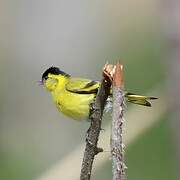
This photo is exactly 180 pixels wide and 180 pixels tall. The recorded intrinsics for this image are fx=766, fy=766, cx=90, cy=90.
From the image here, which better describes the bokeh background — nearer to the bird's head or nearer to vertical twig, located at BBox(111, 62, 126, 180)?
the bird's head

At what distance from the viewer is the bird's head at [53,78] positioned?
345 cm

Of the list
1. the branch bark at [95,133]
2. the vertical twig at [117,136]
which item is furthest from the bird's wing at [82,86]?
the vertical twig at [117,136]

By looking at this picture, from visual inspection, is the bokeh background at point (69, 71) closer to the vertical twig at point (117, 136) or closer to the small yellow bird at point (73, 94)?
the small yellow bird at point (73, 94)

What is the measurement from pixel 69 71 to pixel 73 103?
3.38 m

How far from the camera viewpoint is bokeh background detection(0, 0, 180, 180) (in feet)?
16.3

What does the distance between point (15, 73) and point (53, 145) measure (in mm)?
779

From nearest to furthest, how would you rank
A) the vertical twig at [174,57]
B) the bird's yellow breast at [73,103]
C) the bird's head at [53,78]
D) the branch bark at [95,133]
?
1. the branch bark at [95,133]
2. the vertical twig at [174,57]
3. the bird's yellow breast at [73,103]
4. the bird's head at [53,78]

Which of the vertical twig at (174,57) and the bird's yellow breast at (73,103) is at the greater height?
the vertical twig at (174,57)

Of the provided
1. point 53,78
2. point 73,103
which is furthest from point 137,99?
point 53,78

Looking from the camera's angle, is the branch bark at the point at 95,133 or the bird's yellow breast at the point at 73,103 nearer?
the branch bark at the point at 95,133

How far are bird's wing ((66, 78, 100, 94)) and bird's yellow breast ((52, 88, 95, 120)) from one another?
0.9 inches

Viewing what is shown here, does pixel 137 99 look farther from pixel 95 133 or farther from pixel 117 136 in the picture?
pixel 117 136

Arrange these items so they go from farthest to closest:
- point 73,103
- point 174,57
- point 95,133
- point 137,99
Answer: point 73,103, point 137,99, point 174,57, point 95,133

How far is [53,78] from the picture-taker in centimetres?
354
